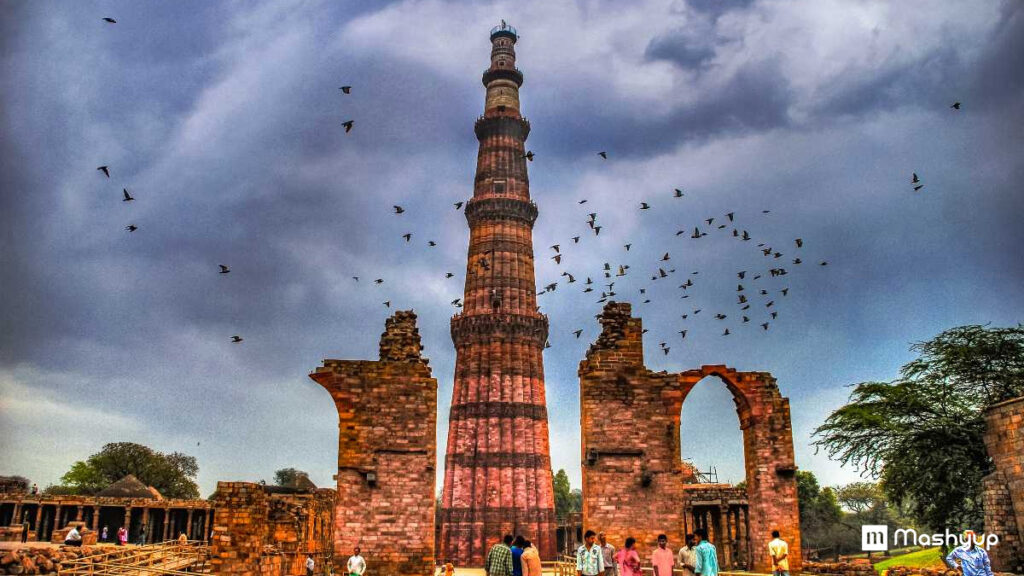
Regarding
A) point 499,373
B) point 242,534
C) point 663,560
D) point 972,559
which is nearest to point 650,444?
point 663,560

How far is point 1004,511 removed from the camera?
16125 millimetres

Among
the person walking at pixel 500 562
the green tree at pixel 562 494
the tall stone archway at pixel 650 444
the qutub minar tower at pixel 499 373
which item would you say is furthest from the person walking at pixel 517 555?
the green tree at pixel 562 494

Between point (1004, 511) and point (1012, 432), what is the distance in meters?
1.57

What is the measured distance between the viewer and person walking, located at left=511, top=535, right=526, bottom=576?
10.1 meters

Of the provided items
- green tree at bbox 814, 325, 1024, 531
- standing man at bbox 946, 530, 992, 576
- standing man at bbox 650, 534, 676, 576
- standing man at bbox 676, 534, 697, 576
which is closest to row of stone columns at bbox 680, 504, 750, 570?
green tree at bbox 814, 325, 1024, 531

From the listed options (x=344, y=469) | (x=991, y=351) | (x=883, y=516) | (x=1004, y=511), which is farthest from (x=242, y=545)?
(x=883, y=516)

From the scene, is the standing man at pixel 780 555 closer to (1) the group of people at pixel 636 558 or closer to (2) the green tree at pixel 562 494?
(1) the group of people at pixel 636 558

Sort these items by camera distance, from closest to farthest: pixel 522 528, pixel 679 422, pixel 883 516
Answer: pixel 679 422 < pixel 522 528 < pixel 883 516

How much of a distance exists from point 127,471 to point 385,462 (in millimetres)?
49281

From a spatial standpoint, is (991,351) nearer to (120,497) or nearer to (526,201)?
(526,201)

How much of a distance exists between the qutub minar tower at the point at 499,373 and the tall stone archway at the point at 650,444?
19010 millimetres

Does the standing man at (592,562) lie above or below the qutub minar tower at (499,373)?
below

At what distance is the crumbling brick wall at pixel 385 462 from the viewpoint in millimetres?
14625

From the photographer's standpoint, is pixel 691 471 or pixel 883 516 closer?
pixel 691 471
